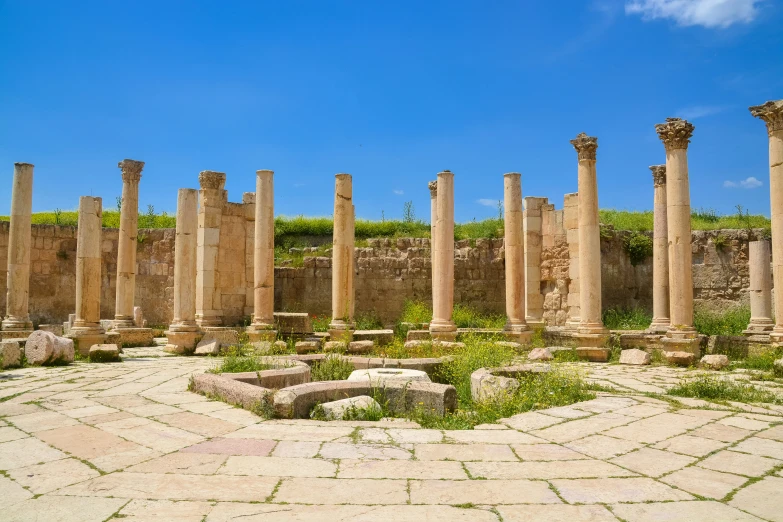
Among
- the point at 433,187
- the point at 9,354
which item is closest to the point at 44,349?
the point at 9,354

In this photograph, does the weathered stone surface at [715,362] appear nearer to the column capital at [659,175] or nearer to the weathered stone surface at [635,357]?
the weathered stone surface at [635,357]

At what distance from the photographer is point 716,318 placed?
18.8m

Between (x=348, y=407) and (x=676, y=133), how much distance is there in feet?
35.8

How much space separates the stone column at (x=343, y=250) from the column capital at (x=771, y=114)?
9798 mm

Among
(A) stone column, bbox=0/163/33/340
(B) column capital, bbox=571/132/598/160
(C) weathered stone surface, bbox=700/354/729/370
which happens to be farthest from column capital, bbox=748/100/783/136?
(A) stone column, bbox=0/163/33/340

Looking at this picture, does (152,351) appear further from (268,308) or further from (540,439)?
(540,439)

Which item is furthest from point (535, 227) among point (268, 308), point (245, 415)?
point (245, 415)

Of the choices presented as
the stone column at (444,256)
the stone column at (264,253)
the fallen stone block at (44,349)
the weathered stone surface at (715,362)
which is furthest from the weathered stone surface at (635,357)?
the fallen stone block at (44,349)

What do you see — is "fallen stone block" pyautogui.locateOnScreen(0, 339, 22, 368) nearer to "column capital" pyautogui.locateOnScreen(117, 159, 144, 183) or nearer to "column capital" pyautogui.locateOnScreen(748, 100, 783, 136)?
"column capital" pyautogui.locateOnScreen(117, 159, 144, 183)

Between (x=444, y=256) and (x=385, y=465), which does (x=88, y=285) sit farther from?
(x=385, y=465)

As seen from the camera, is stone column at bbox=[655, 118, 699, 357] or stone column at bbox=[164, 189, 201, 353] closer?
stone column at bbox=[655, 118, 699, 357]

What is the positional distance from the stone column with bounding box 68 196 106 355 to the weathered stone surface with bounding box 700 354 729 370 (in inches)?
531

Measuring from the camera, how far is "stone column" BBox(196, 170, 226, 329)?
1719 centimetres

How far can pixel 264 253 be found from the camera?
53.7 ft
